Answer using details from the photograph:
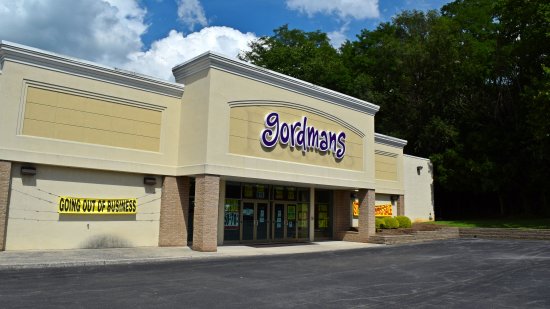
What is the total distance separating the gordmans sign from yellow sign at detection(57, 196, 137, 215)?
20.5ft

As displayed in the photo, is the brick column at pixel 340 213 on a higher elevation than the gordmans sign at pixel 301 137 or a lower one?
lower

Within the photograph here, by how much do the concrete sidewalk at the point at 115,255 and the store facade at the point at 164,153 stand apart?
837 millimetres

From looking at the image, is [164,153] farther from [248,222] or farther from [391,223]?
[391,223]

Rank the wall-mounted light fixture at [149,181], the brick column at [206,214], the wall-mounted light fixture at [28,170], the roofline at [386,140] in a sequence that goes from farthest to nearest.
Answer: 1. the roofline at [386,140]
2. the wall-mounted light fixture at [149,181]
3. the brick column at [206,214]
4. the wall-mounted light fixture at [28,170]

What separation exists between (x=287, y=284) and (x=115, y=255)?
274 inches

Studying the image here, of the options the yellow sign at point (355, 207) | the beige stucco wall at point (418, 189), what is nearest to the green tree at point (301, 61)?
the beige stucco wall at point (418, 189)

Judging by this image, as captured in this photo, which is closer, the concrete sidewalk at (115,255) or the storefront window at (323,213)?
the concrete sidewalk at (115,255)

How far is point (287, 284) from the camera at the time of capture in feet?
36.2

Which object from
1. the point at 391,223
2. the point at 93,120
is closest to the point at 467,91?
the point at 391,223

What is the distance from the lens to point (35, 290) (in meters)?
9.37

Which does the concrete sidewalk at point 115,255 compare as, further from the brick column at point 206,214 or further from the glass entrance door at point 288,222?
the glass entrance door at point 288,222

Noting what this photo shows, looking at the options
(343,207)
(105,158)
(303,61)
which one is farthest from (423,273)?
(303,61)

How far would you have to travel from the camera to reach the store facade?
15859 mm

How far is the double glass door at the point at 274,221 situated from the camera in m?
22.5
